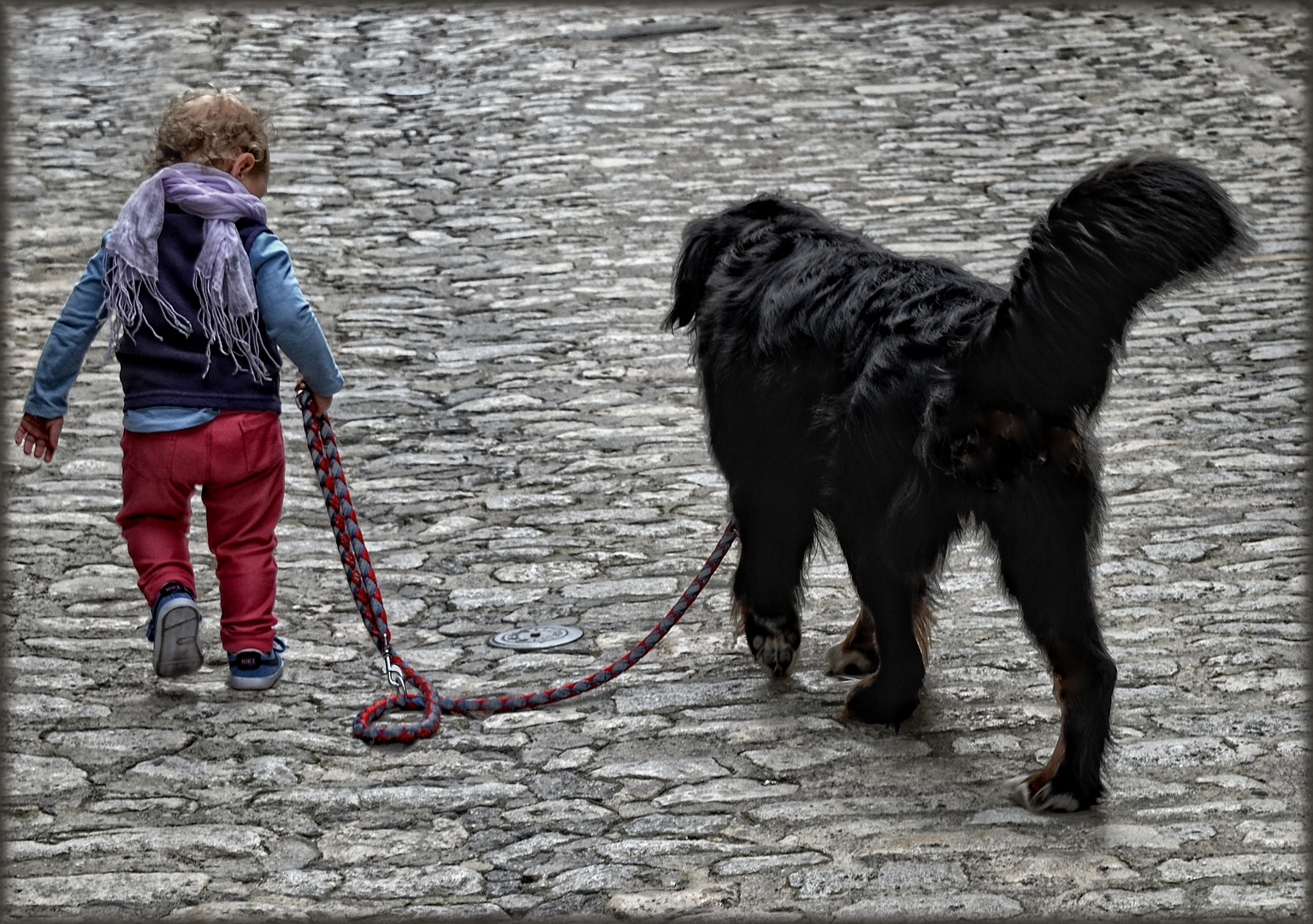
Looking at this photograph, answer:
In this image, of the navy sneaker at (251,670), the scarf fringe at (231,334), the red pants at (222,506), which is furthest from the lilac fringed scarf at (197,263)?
the navy sneaker at (251,670)

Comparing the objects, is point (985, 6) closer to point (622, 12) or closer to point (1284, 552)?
point (622, 12)

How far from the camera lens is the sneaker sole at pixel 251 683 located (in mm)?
4160

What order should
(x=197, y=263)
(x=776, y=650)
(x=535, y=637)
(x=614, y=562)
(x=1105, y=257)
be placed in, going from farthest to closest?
(x=614, y=562) → (x=535, y=637) → (x=776, y=650) → (x=197, y=263) → (x=1105, y=257)

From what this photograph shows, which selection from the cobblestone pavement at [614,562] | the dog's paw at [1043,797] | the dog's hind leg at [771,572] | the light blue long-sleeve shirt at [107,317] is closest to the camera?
the cobblestone pavement at [614,562]

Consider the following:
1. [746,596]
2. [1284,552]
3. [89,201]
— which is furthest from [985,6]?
[746,596]

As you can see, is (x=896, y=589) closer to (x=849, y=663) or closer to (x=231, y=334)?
(x=849, y=663)

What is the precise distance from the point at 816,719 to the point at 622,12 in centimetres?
1088

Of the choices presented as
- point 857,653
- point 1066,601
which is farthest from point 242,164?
point 1066,601

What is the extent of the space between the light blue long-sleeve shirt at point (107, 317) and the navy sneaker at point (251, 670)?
701mm

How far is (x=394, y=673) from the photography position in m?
4.03

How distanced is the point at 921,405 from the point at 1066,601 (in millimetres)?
568

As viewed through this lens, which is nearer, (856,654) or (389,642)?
(389,642)

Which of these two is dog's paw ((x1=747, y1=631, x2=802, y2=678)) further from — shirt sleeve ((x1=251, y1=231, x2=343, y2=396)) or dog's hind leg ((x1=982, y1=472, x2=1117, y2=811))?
shirt sleeve ((x1=251, y1=231, x2=343, y2=396))

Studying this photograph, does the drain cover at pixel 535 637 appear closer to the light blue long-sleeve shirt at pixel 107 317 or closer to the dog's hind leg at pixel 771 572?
the dog's hind leg at pixel 771 572
